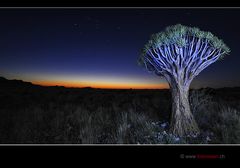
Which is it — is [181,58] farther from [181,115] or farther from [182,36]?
[181,115]

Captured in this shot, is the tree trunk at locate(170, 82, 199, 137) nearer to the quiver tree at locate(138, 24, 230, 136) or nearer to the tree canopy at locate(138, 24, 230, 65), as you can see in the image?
the quiver tree at locate(138, 24, 230, 136)

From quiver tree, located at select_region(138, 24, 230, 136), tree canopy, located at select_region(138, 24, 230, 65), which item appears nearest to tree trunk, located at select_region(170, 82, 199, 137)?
quiver tree, located at select_region(138, 24, 230, 136)

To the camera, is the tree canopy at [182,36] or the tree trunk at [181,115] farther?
the tree trunk at [181,115]

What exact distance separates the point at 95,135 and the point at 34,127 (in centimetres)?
114

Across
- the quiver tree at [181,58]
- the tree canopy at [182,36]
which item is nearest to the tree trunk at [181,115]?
the quiver tree at [181,58]

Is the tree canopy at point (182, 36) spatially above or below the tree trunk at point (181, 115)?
above

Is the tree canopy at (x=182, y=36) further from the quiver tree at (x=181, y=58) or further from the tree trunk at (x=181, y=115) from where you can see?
the tree trunk at (x=181, y=115)

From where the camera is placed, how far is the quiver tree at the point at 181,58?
2549 millimetres

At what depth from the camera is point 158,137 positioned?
8.16 ft

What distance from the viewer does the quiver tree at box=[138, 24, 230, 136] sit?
255 centimetres

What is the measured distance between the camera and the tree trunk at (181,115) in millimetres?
2707

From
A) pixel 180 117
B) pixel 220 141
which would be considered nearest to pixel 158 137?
pixel 180 117
